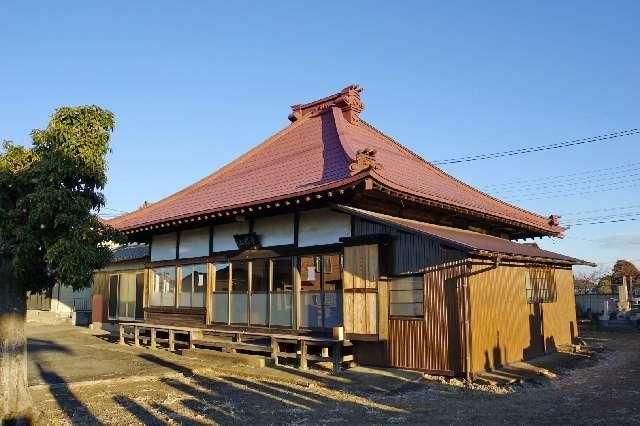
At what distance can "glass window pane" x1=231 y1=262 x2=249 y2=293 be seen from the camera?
13.0 metres

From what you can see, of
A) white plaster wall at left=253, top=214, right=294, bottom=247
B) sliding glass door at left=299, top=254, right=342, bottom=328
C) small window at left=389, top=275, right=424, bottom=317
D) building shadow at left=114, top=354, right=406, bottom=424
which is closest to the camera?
building shadow at left=114, top=354, right=406, bottom=424

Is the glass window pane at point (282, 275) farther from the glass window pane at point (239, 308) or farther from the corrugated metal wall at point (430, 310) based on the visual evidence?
the corrugated metal wall at point (430, 310)

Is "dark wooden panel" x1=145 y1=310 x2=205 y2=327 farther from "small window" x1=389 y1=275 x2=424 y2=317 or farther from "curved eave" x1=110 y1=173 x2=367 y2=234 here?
"small window" x1=389 y1=275 x2=424 y2=317

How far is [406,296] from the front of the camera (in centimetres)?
1046

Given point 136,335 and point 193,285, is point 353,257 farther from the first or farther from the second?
point 136,335

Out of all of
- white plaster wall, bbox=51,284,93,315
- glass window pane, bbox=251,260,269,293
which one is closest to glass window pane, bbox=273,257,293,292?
glass window pane, bbox=251,260,269,293

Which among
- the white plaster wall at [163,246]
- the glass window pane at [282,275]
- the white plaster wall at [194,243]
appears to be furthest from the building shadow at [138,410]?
the white plaster wall at [163,246]

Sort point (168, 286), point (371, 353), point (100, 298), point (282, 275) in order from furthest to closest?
point (100, 298)
point (168, 286)
point (282, 275)
point (371, 353)

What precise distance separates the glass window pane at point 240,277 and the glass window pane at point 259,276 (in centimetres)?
22

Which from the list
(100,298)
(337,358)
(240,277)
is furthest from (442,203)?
(100,298)

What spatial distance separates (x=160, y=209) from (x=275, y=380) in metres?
7.97

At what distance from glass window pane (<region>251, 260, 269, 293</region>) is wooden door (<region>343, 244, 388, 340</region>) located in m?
2.61

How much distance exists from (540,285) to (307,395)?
7920 mm

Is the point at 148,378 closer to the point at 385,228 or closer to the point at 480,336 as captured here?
the point at 385,228
